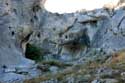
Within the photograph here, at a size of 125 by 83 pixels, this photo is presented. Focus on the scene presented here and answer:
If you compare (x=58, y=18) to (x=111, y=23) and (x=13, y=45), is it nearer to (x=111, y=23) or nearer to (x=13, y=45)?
(x=111, y=23)

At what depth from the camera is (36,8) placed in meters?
34.7

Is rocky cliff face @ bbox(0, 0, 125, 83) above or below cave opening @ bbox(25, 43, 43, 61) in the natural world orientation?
above

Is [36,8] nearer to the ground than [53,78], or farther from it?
farther from it

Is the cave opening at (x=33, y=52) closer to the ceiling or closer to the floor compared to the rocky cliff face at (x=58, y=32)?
closer to the floor

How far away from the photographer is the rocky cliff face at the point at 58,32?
28392mm

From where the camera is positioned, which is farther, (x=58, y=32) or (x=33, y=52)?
(x=58, y=32)

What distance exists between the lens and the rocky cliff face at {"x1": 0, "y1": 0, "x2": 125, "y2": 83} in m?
28.4

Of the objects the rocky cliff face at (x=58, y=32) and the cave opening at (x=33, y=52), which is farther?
the cave opening at (x=33, y=52)

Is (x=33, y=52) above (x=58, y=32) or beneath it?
beneath

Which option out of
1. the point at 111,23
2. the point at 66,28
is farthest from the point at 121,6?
the point at 66,28

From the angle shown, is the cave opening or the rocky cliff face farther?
the cave opening

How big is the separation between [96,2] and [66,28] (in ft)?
11.7

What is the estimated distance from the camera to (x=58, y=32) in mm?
37125

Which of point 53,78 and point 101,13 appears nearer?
point 53,78
